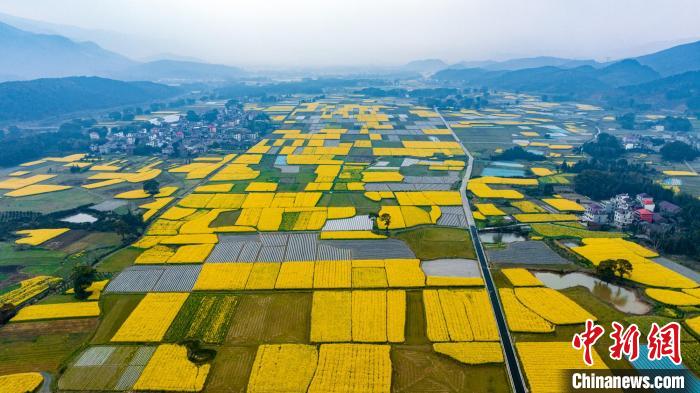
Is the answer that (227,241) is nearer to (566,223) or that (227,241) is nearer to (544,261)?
(544,261)

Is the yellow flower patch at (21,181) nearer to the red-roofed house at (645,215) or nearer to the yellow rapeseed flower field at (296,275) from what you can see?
the yellow rapeseed flower field at (296,275)

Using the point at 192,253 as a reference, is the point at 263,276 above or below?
below

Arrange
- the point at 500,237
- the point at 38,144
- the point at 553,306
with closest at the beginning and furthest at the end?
the point at 553,306 < the point at 500,237 < the point at 38,144

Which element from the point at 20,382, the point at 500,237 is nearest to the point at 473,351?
the point at 500,237

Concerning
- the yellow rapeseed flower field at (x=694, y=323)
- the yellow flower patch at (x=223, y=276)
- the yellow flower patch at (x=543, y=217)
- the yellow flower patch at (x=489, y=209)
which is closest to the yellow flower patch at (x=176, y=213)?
the yellow flower patch at (x=223, y=276)

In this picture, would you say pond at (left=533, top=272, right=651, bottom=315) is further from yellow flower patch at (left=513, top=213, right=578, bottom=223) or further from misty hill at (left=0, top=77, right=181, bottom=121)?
misty hill at (left=0, top=77, right=181, bottom=121)

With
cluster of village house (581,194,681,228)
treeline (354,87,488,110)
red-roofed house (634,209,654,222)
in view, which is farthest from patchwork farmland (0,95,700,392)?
treeline (354,87,488,110)

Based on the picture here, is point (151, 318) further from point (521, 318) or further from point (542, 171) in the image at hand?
point (542, 171)
